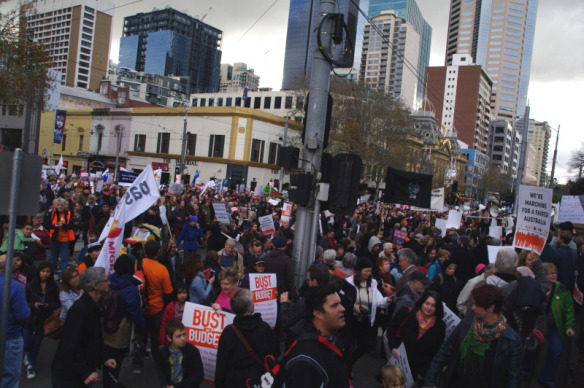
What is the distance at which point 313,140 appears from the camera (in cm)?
718

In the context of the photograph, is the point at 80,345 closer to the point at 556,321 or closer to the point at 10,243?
the point at 10,243

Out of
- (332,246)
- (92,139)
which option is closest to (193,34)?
(92,139)

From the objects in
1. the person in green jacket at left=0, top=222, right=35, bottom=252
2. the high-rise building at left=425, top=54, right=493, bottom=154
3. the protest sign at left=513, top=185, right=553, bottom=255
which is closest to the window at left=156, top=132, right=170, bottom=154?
the person in green jacket at left=0, top=222, right=35, bottom=252

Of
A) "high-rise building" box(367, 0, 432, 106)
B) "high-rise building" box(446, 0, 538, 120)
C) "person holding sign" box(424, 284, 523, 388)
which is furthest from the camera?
"high-rise building" box(367, 0, 432, 106)

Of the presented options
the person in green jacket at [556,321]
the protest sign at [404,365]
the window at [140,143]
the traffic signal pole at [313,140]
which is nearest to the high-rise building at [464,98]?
the window at [140,143]

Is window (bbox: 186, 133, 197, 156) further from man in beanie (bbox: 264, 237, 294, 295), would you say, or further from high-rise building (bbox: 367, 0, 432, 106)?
high-rise building (bbox: 367, 0, 432, 106)

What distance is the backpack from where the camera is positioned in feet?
16.1

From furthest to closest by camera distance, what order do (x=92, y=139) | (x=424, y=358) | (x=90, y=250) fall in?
(x=92, y=139), (x=90, y=250), (x=424, y=358)

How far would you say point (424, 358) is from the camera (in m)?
4.73

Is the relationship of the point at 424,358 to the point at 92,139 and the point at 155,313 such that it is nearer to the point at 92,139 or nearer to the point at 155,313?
the point at 155,313

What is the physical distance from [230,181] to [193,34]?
551ft

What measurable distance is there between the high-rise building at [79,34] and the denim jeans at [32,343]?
446 ft

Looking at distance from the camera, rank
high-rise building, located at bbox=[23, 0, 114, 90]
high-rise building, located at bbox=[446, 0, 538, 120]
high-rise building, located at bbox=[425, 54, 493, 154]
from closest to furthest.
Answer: high-rise building, located at bbox=[425, 54, 493, 154], high-rise building, located at bbox=[23, 0, 114, 90], high-rise building, located at bbox=[446, 0, 538, 120]

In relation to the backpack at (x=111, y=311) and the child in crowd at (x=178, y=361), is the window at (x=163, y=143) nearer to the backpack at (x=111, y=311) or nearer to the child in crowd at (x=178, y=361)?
the backpack at (x=111, y=311)
